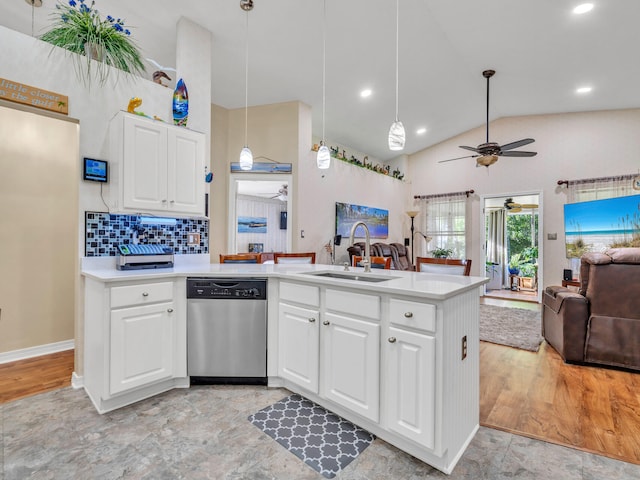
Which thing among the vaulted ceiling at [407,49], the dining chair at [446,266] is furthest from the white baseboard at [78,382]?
the vaulted ceiling at [407,49]

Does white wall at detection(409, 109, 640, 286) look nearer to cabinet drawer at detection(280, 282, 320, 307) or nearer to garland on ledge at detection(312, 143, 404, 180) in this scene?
garland on ledge at detection(312, 143, 404, 180)

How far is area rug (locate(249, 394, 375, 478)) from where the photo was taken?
5.43 ft

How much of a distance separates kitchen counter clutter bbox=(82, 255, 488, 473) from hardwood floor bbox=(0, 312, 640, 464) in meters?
0.42

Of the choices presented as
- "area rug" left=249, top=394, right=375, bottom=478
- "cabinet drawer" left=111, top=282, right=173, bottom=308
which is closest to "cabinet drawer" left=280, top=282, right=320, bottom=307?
"area rug" left=249, top=394, right=375, bottom=478

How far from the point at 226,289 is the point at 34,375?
1.90 m

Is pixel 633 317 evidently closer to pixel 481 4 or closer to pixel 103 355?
pixel 481 4

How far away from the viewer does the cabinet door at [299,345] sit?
209cm

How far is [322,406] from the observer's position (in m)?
2.14

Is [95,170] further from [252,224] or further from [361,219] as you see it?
[252,224]

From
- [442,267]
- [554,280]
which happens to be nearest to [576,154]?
[554,280]

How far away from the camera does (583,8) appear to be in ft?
10.3

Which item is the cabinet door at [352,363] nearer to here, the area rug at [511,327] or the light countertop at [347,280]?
the light countertop at [347,280]

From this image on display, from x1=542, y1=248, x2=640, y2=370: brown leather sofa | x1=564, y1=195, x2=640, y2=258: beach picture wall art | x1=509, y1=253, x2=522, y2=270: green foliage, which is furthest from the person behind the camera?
x1=509, y1=253, x2=522, y2=270: green foliage

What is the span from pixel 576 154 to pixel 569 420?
5.80 m
